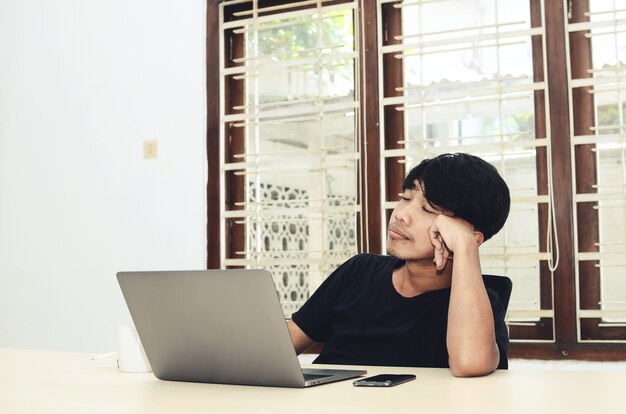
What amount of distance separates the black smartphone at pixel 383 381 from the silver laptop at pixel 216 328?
0.06 meters

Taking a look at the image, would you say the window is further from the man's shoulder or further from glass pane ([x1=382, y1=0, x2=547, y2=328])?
the man's shoulder

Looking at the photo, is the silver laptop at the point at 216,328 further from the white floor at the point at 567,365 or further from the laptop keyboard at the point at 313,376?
the white floor at the point at 567,365

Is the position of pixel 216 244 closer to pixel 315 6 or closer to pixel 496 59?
pixel 315 6

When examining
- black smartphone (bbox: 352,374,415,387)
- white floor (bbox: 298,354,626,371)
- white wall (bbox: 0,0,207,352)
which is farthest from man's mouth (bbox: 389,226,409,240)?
white wall (bbox: 0,0,207,352)

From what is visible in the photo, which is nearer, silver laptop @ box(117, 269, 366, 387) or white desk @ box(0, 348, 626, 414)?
white desk @ box(0, 348, 626, 414)

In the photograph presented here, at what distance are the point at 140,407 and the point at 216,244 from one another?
2197 millimetres

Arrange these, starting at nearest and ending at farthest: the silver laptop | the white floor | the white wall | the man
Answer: the silver laptop < the man < the white floor < the white wall

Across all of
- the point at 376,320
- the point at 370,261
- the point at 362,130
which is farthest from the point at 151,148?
the point at 376,320

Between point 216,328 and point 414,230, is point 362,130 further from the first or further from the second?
point 216,328

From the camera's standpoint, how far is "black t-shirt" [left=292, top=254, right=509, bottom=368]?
172 cm

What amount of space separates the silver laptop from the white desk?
0.03 metres

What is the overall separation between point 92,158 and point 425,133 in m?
1.54

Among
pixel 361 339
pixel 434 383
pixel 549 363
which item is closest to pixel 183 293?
pixel 434 383

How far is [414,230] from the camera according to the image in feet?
5.72
